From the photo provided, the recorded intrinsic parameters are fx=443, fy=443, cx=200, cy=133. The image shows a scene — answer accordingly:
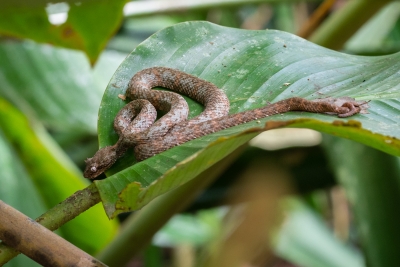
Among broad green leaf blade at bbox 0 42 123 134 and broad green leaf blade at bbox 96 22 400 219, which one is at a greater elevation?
broad green leaf blade at bbox 96 22 400 219

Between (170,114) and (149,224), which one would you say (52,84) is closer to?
(149,224)

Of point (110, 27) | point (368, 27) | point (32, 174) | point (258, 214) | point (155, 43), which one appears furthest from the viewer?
point (258, 214)

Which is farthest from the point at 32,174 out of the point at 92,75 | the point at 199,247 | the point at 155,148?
the point at 199,247

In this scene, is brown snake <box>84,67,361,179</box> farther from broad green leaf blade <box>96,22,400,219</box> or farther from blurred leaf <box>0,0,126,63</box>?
blurred leaf <box>0,0,126,63</box>

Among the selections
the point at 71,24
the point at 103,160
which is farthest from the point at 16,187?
the point at 103,160

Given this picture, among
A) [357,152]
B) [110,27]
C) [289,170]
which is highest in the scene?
[110,27]

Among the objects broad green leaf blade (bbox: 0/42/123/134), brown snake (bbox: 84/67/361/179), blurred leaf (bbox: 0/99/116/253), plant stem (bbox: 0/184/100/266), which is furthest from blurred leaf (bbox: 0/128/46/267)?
plant stem (bbox: 0/184/100/266)

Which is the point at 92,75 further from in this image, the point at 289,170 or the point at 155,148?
the point at 155,148
